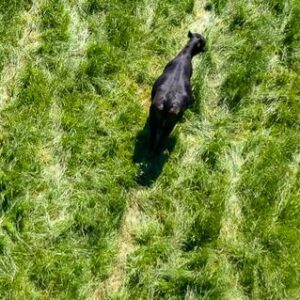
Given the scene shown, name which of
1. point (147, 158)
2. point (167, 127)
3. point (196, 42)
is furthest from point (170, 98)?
point (196, 42)

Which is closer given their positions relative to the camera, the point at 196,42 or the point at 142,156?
the point at 142,156

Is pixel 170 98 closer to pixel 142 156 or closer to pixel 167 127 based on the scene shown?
pixel 167 127

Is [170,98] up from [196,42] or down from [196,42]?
down

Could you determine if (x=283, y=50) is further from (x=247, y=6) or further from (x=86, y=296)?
(x=86, y=296)

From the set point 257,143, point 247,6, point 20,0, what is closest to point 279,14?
point 247,6

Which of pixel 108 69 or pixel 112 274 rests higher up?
pixel 108 69

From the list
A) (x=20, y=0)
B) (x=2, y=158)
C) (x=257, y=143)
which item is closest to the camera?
(x=2, y=158)
